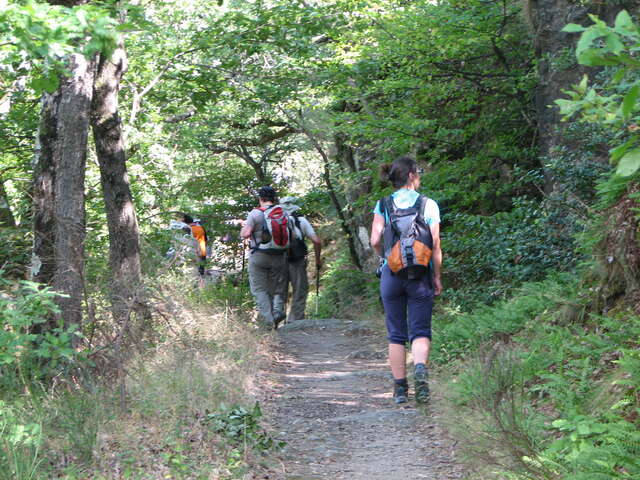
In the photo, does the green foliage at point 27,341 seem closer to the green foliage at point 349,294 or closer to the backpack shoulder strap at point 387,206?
the backpack shoulder strap at point 387,206

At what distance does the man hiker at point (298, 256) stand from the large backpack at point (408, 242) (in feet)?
17.2

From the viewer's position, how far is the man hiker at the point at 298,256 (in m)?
11.3

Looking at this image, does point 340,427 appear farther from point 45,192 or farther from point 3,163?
point 3,163

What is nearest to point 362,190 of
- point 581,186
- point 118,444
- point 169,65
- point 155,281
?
point 169,65

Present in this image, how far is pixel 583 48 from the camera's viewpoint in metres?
1.95

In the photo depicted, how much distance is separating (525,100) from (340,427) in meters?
7.67

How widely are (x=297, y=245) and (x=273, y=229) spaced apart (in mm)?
1375

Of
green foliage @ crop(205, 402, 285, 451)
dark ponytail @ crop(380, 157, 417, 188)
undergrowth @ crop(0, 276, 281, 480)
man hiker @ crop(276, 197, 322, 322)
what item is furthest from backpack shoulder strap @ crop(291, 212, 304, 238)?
green foliage @ crop(205, 402, 285, 451)

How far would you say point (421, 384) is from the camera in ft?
19.3

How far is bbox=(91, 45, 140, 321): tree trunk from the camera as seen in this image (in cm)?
850

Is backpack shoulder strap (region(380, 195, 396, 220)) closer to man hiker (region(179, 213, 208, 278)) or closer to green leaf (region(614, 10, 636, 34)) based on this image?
green leaf (region(614, 10, 636, 34))

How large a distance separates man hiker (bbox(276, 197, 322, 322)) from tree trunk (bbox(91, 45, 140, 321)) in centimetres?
298

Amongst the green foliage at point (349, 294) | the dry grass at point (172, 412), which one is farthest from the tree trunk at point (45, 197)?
the green foliage at point (349, 294)

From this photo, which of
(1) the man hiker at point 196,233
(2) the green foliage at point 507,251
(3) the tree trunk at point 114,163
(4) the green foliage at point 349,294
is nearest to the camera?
(2) the green foliage at point 507,251
